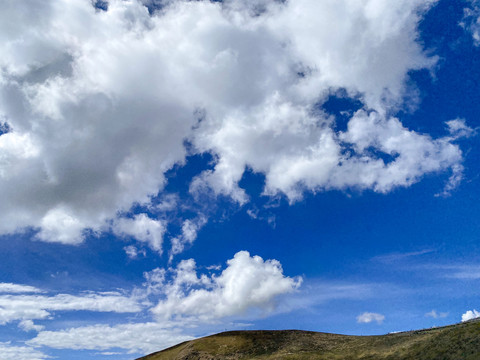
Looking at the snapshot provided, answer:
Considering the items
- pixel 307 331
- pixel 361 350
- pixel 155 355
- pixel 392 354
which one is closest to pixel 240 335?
pixel 307 331

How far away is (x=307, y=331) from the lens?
99.1 meters

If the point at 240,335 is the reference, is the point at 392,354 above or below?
below

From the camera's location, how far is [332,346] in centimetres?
8094

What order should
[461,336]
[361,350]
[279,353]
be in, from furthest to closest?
[279,353] < [361,350] < [461,336]

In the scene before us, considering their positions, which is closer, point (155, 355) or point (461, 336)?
point (461, 336)

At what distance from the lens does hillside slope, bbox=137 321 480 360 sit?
54.4 meters

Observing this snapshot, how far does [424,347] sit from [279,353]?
34785mm

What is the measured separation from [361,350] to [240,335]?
3989 cm

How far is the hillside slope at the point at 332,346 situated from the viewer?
54375 millimetres

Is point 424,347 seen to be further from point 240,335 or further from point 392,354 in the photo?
point 240,335

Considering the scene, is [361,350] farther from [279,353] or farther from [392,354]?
[279,353]

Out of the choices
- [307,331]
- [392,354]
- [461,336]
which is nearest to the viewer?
[461,336]

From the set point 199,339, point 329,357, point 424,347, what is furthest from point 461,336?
point 199,339

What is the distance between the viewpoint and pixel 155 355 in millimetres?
107062
